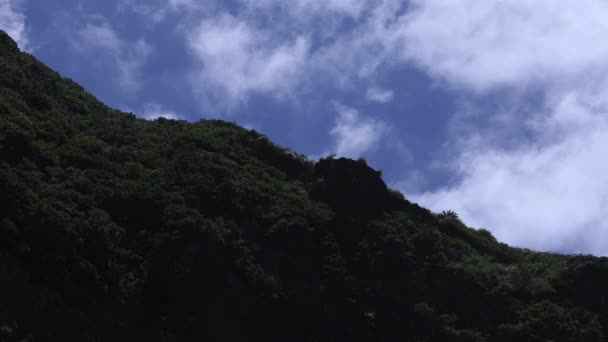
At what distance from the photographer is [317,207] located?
140 feet

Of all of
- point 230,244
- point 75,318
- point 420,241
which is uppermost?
point 420,241

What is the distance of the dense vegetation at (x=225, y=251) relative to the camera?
30.7m

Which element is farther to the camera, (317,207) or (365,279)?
(317,207)

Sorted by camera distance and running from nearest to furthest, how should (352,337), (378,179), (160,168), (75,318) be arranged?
(75,318), (352,337), (160,168), (378,179)

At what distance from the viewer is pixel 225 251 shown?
35.7 metres

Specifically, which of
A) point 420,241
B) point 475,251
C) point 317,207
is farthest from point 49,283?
point 475,251

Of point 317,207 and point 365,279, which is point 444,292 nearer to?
point 365,279

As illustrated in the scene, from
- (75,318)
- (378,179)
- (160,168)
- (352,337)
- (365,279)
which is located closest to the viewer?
(75,318)

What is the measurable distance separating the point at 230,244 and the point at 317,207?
23.8ft

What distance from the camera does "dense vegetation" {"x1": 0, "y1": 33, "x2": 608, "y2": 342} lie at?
3066 cm

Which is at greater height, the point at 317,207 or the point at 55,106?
the point at 55,106

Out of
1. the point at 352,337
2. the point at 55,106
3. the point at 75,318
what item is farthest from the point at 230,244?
the point at 55,106

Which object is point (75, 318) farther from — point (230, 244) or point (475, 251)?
point (475, 251)

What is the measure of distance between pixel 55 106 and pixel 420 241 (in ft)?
63.6
